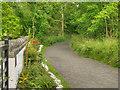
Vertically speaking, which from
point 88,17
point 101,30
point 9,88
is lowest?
point 9,88

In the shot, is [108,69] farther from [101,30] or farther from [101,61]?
[101,30]

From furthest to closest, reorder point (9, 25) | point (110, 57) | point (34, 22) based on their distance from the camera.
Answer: point (34, 22) < point (9, 25) < point (110, 57)

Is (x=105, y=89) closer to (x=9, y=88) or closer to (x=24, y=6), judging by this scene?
(x=9, y=88)

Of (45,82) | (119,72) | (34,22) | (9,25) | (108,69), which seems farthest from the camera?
(34,22)

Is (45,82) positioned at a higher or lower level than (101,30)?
lower

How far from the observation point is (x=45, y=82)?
4133mm

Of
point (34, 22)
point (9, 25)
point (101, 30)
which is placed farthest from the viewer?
point (34, 22)

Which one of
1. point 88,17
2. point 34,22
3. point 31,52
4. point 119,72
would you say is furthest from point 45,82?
point 34,22

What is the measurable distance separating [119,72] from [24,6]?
14746 millimetres

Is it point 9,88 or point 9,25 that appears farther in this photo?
point 9,25

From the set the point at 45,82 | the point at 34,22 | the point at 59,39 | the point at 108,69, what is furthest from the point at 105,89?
the point at 59,39

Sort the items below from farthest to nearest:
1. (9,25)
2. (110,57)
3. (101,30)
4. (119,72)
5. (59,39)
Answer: (59,39)
(101,30)
(9,25)
(110,57)
(119,72)

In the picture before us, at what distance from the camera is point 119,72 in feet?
21.1

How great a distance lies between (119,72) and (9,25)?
1054cm
